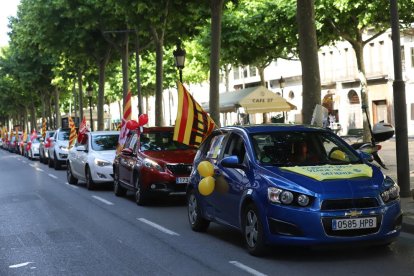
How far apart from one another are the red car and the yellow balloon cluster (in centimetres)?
402

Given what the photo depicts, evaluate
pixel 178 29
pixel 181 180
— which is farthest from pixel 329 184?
pixel 178 29

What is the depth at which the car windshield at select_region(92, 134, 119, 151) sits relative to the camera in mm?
19359

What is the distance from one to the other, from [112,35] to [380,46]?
25.6m

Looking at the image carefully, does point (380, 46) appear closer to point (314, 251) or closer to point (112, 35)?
point (112, 35)

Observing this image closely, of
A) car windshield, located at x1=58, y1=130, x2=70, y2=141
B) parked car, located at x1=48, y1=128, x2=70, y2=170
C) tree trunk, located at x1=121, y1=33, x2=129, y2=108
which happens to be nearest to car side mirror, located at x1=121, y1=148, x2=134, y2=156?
parked car, located at x1=48, y1=128, x2=70, y2=170

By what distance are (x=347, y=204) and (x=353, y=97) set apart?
4957cm

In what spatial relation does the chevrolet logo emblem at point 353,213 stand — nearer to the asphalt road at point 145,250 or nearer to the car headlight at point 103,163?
the asphalt road at point 145,250

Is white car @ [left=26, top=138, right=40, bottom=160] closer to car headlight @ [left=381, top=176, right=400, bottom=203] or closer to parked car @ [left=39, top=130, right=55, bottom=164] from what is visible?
parked car @ [left=39, top=130, right=55, bottom=164]

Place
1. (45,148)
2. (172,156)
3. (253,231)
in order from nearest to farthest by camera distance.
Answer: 1. (253,231)
2. (172,156)
3. (45,148)

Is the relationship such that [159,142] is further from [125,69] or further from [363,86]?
[125,69]

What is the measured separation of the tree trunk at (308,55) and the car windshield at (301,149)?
18.7 feet

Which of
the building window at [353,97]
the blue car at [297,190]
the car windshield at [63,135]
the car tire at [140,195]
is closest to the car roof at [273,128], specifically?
the blue car at [297,190]

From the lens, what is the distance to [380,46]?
170 feet

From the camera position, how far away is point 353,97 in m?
56.2
